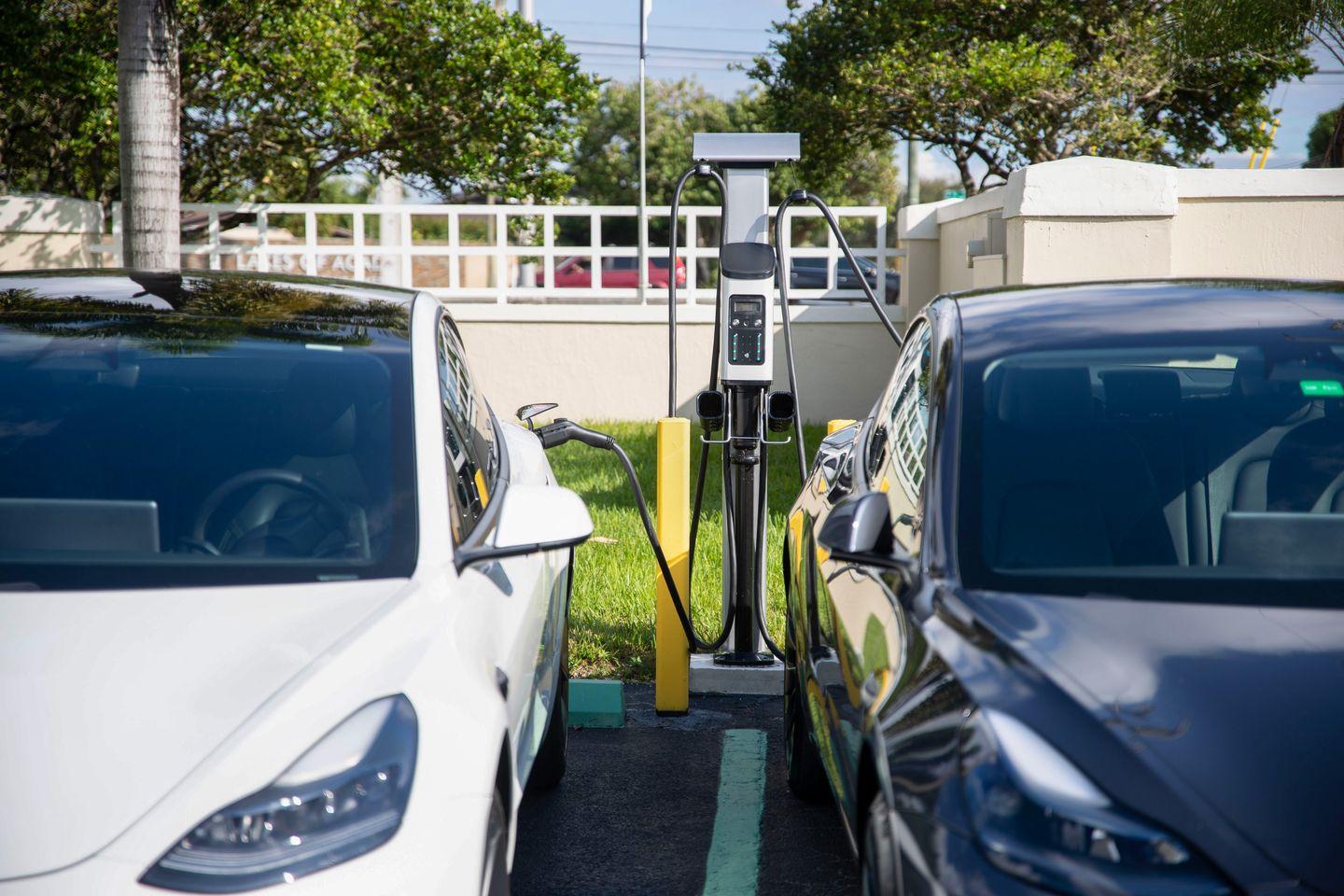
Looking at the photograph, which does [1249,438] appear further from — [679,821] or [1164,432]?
[679,821]

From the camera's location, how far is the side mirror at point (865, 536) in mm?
2676

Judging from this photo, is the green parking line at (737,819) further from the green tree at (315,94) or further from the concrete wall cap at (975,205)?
the green tree at (315,94)

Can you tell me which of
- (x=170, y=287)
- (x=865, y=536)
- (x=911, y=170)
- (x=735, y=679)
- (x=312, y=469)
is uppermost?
(x=911, y=170)

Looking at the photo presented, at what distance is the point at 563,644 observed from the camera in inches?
158

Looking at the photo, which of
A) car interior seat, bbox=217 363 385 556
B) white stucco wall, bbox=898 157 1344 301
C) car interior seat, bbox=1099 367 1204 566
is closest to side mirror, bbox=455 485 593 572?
car interior seat, bbox=217 363 385 556

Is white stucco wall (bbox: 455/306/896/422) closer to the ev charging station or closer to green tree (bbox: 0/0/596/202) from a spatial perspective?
green tree (bbox: 0/0/596/202)

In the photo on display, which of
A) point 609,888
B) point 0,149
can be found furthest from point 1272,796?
point 0,149

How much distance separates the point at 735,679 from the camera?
5.11 metres

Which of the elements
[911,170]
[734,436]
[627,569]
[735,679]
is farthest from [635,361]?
[911,170]

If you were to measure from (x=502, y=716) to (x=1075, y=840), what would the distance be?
104cm

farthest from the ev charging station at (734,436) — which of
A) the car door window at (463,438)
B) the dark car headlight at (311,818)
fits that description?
the dark car headlight at (311,818)

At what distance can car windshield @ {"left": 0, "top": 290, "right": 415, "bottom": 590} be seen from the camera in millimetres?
2705

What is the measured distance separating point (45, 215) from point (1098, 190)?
892 centimetres

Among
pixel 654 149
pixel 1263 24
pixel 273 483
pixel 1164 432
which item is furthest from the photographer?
pixel 654 149
